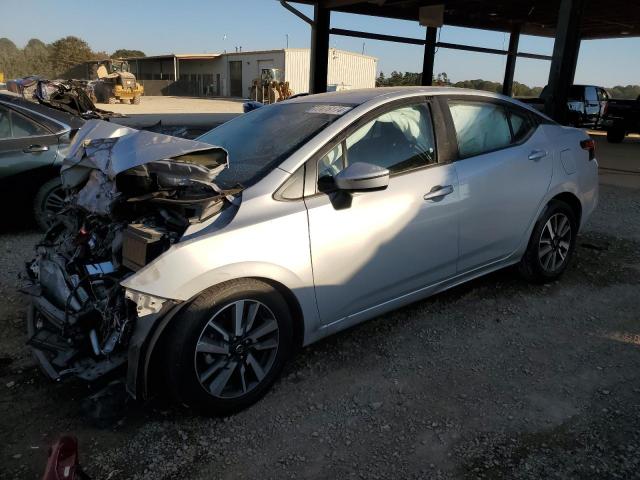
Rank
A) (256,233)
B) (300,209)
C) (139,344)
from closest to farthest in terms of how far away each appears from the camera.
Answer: (139,344), (256,233), (300,209)

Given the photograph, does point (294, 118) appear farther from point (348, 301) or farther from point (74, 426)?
point (74, 426)

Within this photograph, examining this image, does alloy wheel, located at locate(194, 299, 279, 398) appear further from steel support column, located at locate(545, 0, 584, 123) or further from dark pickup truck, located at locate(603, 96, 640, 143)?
dark pickup truck, located at locate(603, 96, 640, 143)

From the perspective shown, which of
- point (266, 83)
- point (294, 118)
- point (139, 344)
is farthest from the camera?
point (266, 83)

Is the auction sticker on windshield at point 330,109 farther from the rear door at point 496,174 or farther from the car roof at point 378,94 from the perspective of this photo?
the rear door at point 496,174

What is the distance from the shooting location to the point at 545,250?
4.13 meters

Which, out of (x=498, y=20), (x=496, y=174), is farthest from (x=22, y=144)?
(x=498, y=20)

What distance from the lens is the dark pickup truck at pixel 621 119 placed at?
55.4 ft

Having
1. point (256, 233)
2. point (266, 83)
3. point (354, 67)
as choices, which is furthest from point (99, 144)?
point (354, 67)

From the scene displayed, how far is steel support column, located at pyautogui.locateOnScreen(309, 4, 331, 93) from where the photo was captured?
11719 mm

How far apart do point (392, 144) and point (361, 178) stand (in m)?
0.63

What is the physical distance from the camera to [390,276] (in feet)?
9.97

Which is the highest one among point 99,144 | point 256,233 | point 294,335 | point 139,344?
point 99,144

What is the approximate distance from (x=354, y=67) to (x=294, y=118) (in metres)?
45.6

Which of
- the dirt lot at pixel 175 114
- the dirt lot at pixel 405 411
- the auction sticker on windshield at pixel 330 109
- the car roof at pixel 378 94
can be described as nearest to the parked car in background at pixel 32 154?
the dirt lot at pixel 405 411
